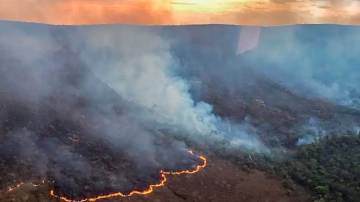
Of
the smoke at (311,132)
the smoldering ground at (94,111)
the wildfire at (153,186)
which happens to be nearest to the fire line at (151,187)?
the wildfire at (153,186)

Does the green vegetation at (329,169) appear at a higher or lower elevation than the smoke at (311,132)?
lower

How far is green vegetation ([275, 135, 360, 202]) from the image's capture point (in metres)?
11.3

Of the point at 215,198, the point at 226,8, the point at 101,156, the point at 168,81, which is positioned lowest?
the point at 215,198

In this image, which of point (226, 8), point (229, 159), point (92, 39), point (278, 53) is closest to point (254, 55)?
point (278, 53)

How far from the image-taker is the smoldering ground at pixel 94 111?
1022cm

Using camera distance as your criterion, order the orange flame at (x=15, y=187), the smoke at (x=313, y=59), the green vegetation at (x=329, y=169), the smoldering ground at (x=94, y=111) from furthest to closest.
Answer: the smoke at (x=313, y=59)
the green vegetation at (x=329, y=169)
the smoldering ground at (x=94, y=111)
the orange flame at (x=15, y=187)

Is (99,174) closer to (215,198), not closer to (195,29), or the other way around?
(215,198)

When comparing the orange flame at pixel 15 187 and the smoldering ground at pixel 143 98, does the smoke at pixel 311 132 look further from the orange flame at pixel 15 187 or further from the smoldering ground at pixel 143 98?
the orange flame at pixel 15 187

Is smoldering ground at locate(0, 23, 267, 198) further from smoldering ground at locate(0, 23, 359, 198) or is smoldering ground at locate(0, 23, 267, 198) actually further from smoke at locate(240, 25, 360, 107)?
smoke at locate(240, 25, 360, 107)

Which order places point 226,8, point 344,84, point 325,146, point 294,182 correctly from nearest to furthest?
point 294,182 < point 325,146 < point 226,8 < point 344,84

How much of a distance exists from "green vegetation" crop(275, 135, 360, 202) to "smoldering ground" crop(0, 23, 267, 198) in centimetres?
129

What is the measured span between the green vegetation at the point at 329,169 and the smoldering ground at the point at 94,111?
1292mm

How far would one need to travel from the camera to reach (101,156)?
10758 millimetres

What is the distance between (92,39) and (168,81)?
9.44 ft
